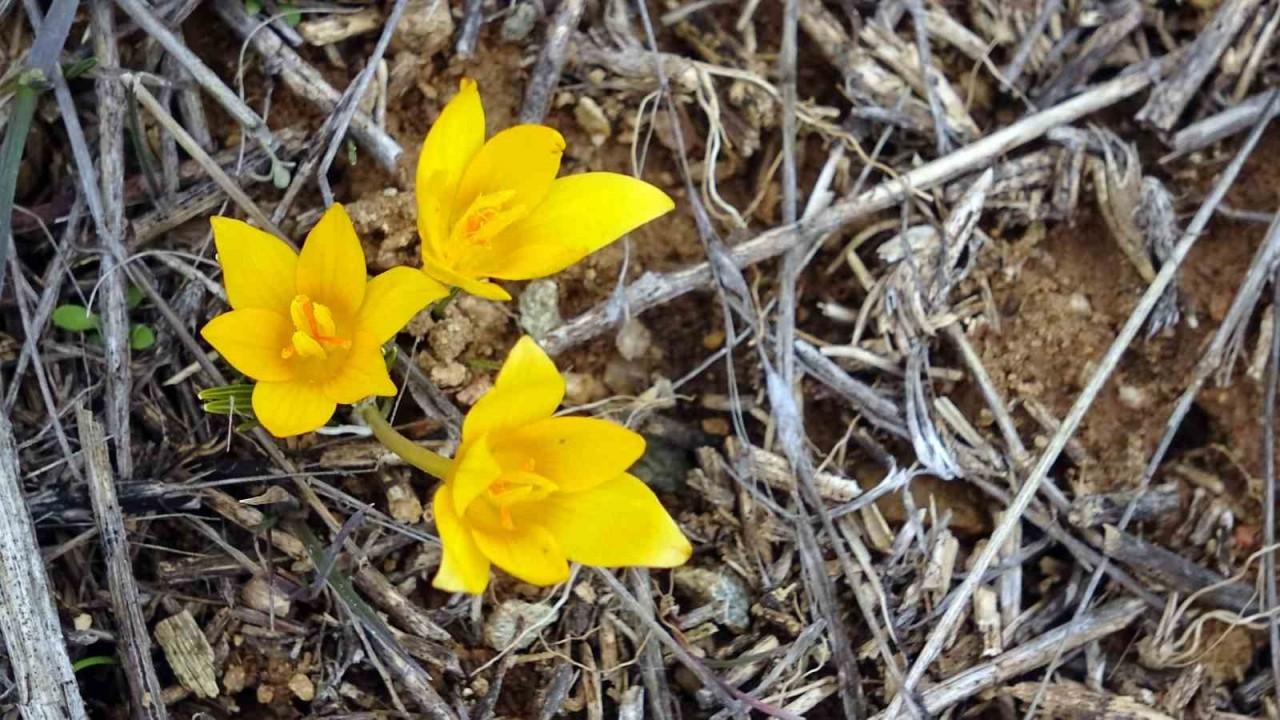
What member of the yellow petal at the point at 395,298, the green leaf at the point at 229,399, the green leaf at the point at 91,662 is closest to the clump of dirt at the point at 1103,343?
the yellow petal at the point at 395,298

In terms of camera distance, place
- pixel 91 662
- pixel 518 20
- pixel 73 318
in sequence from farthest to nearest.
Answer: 1. pixel 518 20
2. pixel 73 318
3. pixel 91 662

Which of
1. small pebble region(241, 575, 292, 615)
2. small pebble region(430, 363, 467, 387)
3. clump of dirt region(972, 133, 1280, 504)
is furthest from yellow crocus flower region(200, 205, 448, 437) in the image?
clump of dirt region(972, 133, 1280, 504)

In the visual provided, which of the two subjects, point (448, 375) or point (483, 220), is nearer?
point (483, 220)

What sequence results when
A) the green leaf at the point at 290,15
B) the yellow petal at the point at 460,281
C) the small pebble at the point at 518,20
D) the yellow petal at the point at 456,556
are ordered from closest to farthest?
the yellow petal at the point at 456,556, the yellow petal at the point at 460,281, the green leaf at the point at 290,15, the small pebble at the point at 518,20

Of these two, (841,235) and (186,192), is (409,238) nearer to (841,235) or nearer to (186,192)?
(186,192)

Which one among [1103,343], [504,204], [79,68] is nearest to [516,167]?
[504,204]

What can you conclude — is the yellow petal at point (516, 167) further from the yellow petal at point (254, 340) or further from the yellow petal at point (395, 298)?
the yellow petal at point (254, 340)

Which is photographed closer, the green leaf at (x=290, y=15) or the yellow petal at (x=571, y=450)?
the yellow petal at (x=571, y=450)

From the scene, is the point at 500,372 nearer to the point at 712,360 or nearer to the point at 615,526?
the point at 615,526
